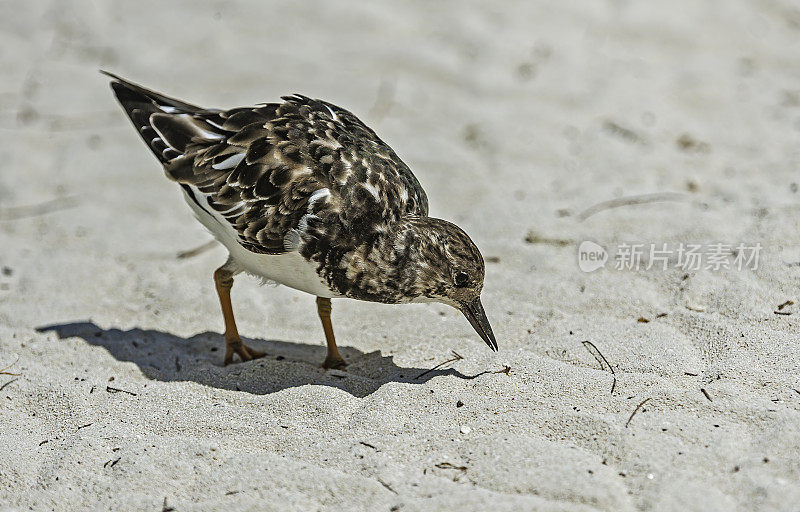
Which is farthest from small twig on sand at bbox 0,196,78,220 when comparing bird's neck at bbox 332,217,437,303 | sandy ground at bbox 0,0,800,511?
bird's neck at bbox 332,217,437,303

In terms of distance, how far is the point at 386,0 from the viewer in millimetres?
10102

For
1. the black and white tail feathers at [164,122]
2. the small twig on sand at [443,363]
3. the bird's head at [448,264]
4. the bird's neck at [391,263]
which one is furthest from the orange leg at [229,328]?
the bird's head at [448,264]

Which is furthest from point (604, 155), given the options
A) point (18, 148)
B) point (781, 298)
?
point (18, 148)

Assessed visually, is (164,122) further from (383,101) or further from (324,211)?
(383,101)

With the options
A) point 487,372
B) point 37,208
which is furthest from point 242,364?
point 37,208

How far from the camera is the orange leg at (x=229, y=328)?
5.60 m

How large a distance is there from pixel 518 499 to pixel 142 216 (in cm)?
485

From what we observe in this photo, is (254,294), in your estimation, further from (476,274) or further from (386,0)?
(386,0)

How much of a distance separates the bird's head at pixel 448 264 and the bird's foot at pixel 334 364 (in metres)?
0.77

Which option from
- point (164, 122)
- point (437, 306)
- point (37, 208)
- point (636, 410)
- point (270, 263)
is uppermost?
point (164, 122)

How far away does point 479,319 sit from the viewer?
504 centimetres

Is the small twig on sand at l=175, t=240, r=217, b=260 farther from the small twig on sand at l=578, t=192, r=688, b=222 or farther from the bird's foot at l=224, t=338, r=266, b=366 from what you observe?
the small twig on sand at l=578, t=192, r=688, b=222

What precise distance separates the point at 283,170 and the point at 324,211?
0.38m

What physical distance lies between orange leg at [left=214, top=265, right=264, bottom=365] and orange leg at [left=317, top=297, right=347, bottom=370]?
0.48 metres
